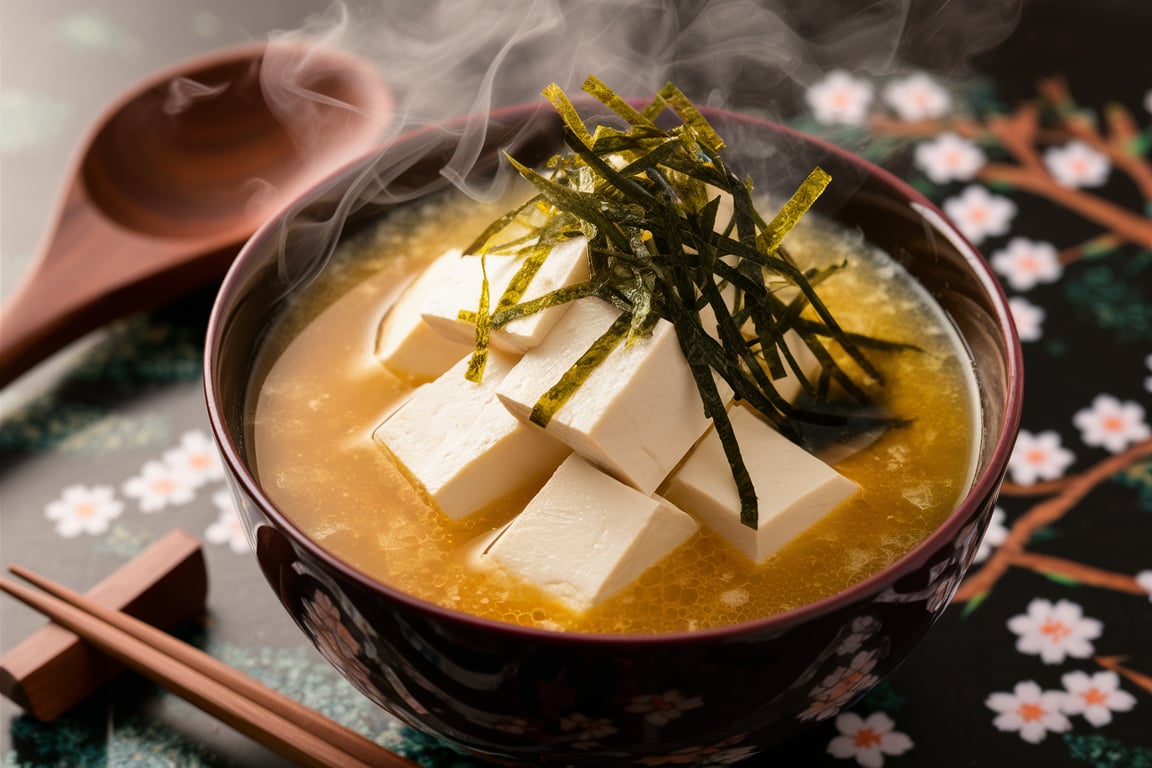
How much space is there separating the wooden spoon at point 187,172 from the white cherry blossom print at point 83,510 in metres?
0.24

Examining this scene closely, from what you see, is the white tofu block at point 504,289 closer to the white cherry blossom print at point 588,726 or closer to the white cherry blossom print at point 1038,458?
the white cherry blossom print at point 588,726

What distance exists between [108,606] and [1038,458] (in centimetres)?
137

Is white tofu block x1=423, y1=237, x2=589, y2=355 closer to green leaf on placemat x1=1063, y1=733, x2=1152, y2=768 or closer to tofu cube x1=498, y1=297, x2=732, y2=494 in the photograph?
tofu cube x1=498, y1=297, x2=732, y2=494

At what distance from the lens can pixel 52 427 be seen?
205 cm

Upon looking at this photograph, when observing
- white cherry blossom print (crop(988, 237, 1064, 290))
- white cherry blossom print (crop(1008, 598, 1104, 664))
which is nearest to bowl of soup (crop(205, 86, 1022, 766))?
white cherry blossom print (crop(1008, 598, 1104, 664))

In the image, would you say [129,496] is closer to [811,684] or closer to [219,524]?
[219,524]

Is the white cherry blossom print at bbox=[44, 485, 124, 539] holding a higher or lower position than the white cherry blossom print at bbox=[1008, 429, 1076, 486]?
higher

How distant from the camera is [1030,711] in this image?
5.46 ft

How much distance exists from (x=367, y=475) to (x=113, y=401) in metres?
0.77

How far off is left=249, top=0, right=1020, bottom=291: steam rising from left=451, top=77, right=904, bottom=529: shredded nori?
26 centimetres

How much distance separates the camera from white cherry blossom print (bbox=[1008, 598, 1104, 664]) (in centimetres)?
174

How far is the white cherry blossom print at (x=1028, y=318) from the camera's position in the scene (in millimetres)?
2186

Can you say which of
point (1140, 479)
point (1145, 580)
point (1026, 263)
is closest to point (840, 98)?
point (1026, 263)

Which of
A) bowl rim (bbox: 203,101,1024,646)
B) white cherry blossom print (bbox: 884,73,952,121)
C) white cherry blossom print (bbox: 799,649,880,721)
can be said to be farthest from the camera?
white cherry blossom print (bbox: 884,73,952,121)
